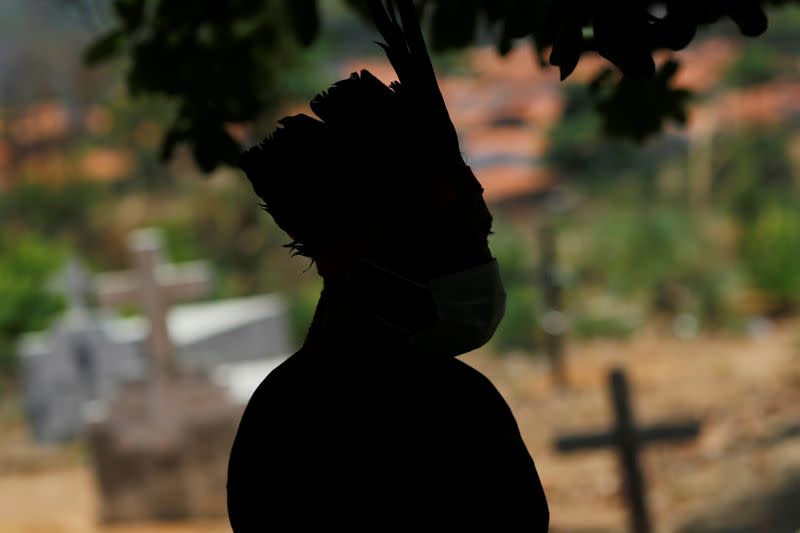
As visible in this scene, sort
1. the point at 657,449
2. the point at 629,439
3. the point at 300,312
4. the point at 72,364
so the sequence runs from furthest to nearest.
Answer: the point at 300,312 < the point at 72,364 < the point at 657,449 < the point at 629,439

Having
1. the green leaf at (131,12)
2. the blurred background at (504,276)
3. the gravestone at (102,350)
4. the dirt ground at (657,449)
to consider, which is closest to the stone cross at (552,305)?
the blurred background at (504,276)

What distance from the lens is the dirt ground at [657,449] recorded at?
23.1ft

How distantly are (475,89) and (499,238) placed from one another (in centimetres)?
505

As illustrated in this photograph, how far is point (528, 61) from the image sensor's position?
1933 centimetres

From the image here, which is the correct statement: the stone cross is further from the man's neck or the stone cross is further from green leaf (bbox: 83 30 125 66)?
the man's neck

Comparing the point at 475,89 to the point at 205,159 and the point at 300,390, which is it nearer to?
the point at 205,159

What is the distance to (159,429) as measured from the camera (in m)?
7.83

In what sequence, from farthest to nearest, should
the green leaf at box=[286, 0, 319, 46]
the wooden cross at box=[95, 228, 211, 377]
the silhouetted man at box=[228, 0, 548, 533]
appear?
the wooden cross at box=[95, 228, 211, 377] → the green leaf at box=[286, 0, 319, 46] → the silhouetted man at box=[228, 0, 548, 533]

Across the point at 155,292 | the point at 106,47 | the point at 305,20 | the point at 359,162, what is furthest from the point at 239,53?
the point at 155,292

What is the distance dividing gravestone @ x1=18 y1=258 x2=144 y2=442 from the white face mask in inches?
337

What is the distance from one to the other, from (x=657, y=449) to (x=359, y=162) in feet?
26.7

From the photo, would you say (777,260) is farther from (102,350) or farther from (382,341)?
(382,341)

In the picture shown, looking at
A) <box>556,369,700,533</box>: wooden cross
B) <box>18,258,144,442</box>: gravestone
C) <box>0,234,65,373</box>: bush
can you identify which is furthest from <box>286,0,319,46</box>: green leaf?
<box>0,234,65,373</box>: bush

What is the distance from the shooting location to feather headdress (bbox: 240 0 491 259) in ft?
5.16
